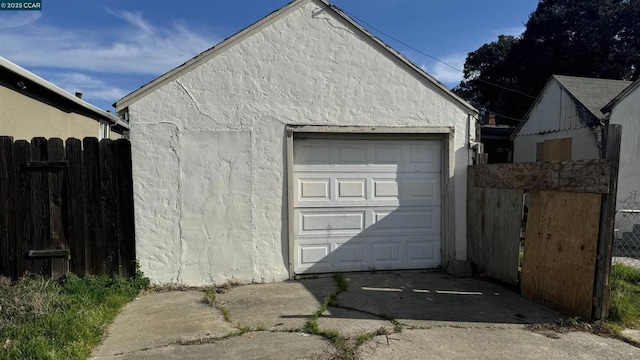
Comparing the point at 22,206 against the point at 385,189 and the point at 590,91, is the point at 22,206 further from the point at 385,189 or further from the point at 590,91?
the point at 590,91

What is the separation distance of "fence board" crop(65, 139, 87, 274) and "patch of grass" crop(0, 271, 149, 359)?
1.04 ft

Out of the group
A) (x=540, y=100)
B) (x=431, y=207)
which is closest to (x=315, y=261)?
(x=431, y=207)

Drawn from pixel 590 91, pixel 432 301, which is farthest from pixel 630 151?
pixel 432 301

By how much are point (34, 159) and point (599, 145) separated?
43.9 ft

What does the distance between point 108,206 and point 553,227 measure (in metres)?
5.81

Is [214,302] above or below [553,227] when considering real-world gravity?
Answer: below

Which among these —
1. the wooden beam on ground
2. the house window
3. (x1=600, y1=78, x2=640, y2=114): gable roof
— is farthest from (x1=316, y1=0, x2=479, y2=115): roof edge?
the house window

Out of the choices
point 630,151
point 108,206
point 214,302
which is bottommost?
point 214,302

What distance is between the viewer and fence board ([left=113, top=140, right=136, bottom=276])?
6098 millimetres

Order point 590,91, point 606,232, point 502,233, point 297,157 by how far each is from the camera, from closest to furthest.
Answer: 1. point 606,232
2. point 502,233
3. point 297,157
4. point 590,91

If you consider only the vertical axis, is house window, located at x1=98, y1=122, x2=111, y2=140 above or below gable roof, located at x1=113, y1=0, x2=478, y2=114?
below

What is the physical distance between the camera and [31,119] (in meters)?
8.05

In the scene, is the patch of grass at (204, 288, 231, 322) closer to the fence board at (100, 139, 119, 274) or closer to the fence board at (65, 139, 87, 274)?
the fence board at (100, 139, 119, 274)

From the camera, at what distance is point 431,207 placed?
23.5 ft
